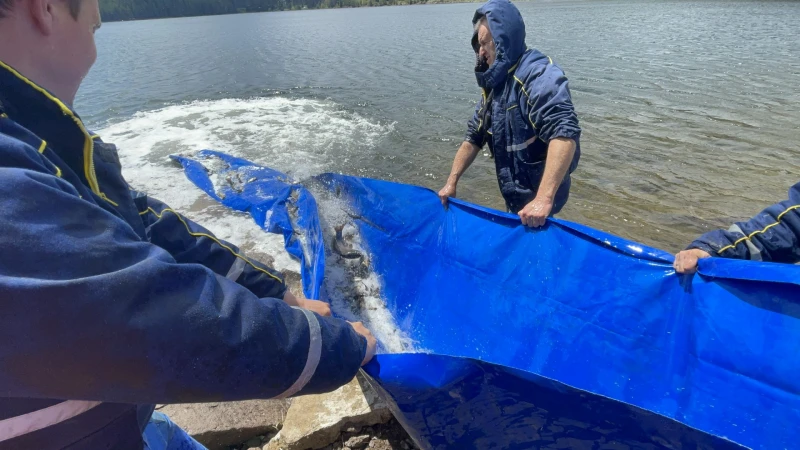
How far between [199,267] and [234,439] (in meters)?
2.39

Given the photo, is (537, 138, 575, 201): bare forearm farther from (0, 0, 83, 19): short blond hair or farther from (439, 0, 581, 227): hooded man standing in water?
(0, 0, 83, 19): short blond hair

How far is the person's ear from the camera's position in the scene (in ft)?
3.33

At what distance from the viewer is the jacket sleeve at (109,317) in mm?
810

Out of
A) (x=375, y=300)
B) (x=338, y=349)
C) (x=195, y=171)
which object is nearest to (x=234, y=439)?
(x=375, y=300)

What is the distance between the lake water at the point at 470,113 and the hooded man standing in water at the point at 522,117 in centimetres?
297

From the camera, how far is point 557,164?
3293mm

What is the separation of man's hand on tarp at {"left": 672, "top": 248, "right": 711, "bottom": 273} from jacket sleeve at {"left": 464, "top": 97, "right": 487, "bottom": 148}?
77.8 inches

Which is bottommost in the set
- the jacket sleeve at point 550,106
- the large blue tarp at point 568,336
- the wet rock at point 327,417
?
the wet rock at point 327,417

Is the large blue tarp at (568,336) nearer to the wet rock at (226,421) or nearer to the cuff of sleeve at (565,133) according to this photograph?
the cuff of sleeve at (565,133)

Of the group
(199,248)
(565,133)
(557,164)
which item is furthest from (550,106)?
(199,248)

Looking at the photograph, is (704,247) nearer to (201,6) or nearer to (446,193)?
(446,193)

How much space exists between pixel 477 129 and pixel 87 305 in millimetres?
3667

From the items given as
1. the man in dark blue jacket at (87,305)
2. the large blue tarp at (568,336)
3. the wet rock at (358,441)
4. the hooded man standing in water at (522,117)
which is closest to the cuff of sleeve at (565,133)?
the hooded man standing in water at (522,117)

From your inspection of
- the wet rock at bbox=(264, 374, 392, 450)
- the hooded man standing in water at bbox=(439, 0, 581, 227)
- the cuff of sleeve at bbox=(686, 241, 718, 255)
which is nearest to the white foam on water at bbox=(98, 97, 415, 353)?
the wet rock at bbox=(264, 374, 392, 450)
